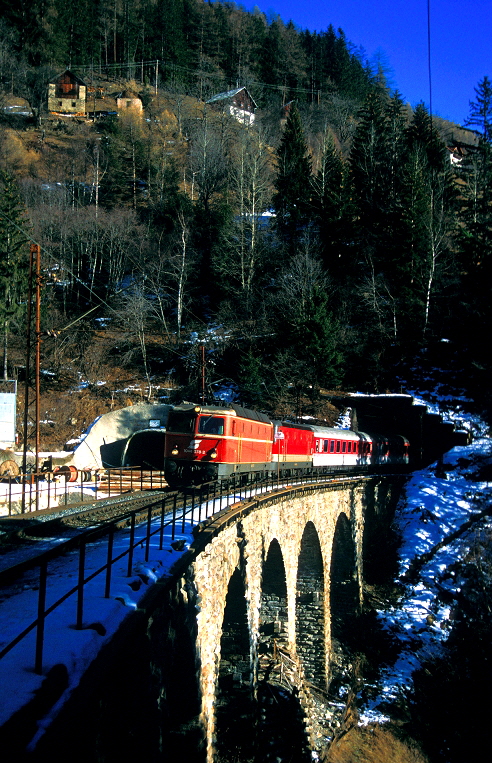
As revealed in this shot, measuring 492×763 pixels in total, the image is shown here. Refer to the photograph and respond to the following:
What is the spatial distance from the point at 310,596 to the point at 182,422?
7497 mm

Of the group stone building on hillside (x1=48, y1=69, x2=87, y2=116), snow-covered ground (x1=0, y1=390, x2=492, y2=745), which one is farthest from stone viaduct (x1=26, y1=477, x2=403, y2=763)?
stone building on hillside (x1=48, y1=69, x2=87, y2=116)

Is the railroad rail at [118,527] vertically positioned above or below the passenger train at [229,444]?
below

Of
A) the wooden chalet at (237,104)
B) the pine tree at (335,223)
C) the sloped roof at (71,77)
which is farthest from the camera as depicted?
the wooden chalet at (237,104)

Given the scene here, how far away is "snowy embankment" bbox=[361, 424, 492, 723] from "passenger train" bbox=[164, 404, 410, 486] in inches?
234

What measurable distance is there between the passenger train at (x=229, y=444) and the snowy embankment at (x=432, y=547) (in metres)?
5.93

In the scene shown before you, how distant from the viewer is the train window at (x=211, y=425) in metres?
20.0

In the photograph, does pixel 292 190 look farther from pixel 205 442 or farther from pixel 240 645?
pixel 240 645

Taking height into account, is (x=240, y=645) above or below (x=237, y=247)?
below

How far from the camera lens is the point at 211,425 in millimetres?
20156

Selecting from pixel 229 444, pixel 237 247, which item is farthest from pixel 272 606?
pixel 237 247

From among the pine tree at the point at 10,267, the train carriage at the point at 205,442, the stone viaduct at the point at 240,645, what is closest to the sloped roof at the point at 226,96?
the pine tree at the point at 10,267

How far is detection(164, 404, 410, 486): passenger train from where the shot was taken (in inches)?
788

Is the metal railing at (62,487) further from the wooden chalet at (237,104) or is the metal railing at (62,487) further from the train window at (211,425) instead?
the wooden chalet at (237,104)

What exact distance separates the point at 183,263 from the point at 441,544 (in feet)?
87.5
